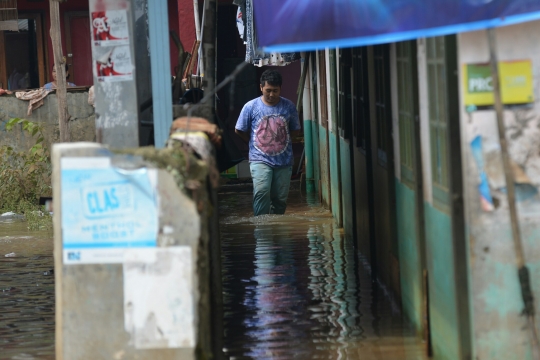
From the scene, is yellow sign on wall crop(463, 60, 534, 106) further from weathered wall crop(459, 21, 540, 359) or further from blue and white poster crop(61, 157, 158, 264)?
blue and white poster crop(61, 157, 158, 264)

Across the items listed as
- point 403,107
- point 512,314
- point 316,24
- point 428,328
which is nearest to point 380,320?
point 428,328

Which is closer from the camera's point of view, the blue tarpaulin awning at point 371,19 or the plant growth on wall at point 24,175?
the blue tarpaulin awning at point 371,19

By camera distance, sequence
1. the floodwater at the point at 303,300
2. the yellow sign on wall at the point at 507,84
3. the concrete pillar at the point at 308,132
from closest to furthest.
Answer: the yellow sign on wall at the point at 507,84
the floodwater at the point at 303,300
the concrete pillar at the point at 308,132

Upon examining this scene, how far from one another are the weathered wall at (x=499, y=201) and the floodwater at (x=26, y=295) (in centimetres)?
293

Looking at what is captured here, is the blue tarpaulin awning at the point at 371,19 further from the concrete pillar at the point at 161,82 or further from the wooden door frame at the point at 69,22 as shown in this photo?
the wooden door frame at the point at 69,22

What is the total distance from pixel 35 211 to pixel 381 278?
19.0 ft

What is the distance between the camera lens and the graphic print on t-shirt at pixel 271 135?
1056 centimetres

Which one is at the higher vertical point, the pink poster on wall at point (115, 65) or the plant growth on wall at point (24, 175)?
the pink poster on wall at point (115, 65)

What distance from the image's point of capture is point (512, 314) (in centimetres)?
453

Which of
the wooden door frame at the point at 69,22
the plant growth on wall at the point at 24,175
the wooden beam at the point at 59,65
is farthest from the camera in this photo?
the wooden door frame at the point at 69,22

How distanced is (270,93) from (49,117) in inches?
171

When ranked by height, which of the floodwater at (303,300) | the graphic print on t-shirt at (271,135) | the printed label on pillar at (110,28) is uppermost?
the printed label on pillar at (110,28)

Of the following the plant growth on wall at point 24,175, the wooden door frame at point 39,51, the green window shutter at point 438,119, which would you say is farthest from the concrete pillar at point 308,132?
the green window shutter at point 438,119

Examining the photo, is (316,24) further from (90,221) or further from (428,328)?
(428,328)
